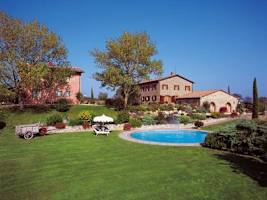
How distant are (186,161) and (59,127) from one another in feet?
58.4

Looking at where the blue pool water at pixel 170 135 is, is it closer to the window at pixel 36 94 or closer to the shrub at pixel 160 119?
the shrub at pixel 160 119

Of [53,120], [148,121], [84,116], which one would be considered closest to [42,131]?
[53,120]

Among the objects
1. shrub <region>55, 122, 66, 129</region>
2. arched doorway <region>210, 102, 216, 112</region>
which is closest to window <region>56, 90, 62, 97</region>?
shrub <region>55, 122, 66, 129</region>

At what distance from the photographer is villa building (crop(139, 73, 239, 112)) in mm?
50569

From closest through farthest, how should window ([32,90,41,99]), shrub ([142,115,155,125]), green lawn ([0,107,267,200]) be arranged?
green lawn ([0,107,267,200]), shrub ([142,115,155,125]), window ([32,90,41,99])

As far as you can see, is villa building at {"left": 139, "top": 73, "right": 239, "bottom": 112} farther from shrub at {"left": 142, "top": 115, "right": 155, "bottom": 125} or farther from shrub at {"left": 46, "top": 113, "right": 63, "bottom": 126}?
shrub at {"left": 46, "top": 113, "right": 63, "bottom": 126}

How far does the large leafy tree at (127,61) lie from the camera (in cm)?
4163

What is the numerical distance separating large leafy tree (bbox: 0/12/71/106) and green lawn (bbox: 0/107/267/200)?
1996cm

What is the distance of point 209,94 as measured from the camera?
164 feet

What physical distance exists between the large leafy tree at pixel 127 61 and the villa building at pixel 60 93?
527 cm

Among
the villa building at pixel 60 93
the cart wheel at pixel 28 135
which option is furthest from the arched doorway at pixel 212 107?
the cart wheel at pixel 28 135

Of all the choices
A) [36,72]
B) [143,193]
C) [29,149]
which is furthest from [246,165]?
[36,72]

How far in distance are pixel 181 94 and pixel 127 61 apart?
1986 centimetres

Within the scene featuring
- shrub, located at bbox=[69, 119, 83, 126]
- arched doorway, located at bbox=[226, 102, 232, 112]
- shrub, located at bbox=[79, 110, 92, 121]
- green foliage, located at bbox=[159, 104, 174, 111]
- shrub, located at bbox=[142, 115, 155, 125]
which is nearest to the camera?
shrub, located at bbox=[69, 119, 83, 126]
